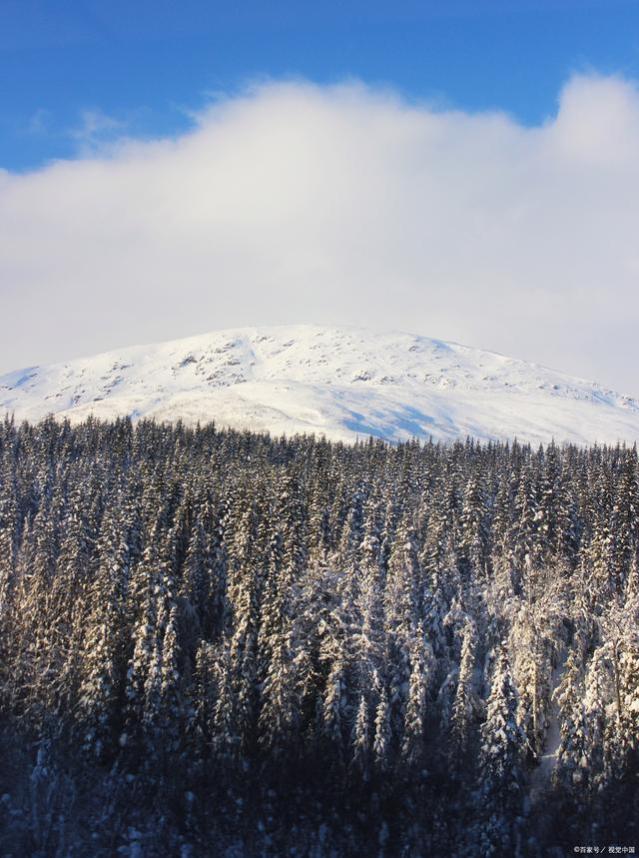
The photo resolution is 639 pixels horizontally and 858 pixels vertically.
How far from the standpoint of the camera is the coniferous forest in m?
45.8

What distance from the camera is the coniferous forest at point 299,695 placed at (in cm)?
4578

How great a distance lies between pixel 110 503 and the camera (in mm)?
80875

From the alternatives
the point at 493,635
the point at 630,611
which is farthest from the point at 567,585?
the point at 630,611

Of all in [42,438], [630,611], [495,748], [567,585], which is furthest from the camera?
[42,438]

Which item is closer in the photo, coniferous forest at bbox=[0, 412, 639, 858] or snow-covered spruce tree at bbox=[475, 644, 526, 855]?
snow-covered spruce tree at bbox=[475, 644, 526, 855]

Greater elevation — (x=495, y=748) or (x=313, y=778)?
(x=495, y=748)

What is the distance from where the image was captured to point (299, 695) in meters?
52.2

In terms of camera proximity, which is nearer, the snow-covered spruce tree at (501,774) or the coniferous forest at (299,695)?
the snow-covered spruce tree at (501,774)

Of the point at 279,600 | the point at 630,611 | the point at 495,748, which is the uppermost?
the point at 630,611

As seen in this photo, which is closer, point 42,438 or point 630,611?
point 630,611

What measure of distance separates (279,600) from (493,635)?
1944 centimetres

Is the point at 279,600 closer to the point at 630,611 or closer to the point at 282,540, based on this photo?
the point at 282,540

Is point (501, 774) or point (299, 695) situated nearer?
point (501, 774)

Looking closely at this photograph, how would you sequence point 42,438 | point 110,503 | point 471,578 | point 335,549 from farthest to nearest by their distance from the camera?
point 42,438, point 110,503, point 335,549, point 471,578
